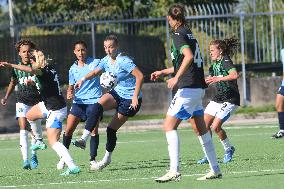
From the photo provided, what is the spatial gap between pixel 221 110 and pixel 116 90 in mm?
1985

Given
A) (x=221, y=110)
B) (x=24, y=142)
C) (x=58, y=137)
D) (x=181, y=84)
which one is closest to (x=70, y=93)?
(x=58, y=137)

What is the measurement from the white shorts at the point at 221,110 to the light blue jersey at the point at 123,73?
166 cm

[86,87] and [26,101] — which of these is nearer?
[86,87]

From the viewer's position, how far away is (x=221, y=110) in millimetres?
17797

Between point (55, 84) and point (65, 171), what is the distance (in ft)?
4.15

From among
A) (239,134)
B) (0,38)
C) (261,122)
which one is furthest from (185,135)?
(0,38)

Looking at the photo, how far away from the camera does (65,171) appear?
15.8 m

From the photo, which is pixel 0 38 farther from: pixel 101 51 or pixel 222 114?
pixel 222 114

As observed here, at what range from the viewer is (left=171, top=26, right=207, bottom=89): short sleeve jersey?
529 inches

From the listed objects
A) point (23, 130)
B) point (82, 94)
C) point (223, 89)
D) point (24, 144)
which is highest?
point (82, 94)

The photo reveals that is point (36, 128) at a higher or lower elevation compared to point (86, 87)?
lower

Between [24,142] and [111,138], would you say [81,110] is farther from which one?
[24,142]

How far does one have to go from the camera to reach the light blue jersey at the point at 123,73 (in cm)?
1638

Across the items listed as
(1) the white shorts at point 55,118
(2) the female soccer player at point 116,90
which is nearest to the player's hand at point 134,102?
(2) the female soccer player at point 116,90
